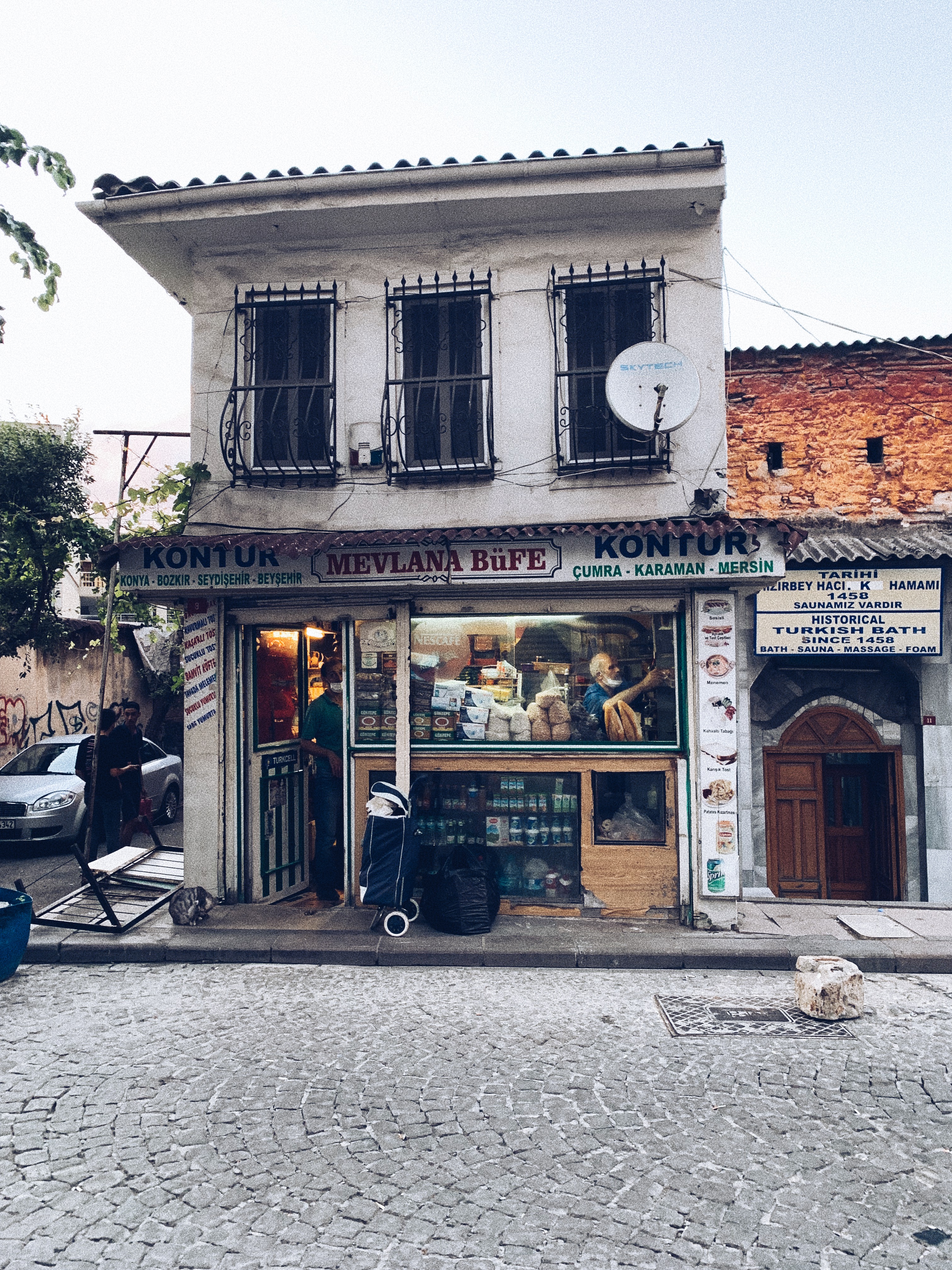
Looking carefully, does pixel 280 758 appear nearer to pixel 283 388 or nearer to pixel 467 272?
pixel 283 388

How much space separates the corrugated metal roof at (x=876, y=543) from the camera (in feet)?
30.0

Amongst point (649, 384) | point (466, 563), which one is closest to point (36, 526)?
point (466, 563)

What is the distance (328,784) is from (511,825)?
77.0 inches

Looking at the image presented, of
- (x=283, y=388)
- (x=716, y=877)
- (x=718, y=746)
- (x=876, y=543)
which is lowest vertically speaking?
(x=716, y=877)

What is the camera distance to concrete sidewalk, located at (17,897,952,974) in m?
6.88

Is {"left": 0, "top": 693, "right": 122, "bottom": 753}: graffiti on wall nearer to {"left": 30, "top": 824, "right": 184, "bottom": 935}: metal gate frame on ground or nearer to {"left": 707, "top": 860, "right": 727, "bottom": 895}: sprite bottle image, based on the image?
{"left": 30, "top": 824, "right": 184, "bottom": 935}: metal gate frame on ground

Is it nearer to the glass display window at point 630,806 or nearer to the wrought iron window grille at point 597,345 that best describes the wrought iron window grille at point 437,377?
the wrought iron window grille at point 597,345

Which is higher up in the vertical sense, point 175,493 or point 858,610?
point 175,493

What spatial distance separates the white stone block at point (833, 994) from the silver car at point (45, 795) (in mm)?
9168

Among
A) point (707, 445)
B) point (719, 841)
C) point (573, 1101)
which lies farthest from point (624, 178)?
point (573, 1101)

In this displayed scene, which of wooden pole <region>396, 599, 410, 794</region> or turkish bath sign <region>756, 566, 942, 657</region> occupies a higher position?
turkish bath sign <region>756, 566, 942, 657</region>

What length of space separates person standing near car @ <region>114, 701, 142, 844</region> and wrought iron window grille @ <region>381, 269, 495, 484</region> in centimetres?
469

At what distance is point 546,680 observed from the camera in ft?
27.1

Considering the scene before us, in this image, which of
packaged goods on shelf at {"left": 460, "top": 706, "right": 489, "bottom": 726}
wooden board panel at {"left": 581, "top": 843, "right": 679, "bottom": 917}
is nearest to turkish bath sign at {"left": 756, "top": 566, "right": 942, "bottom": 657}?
wooden board panel at {"left": 581, "top": 843, "right": 679, "bottom": 917}
